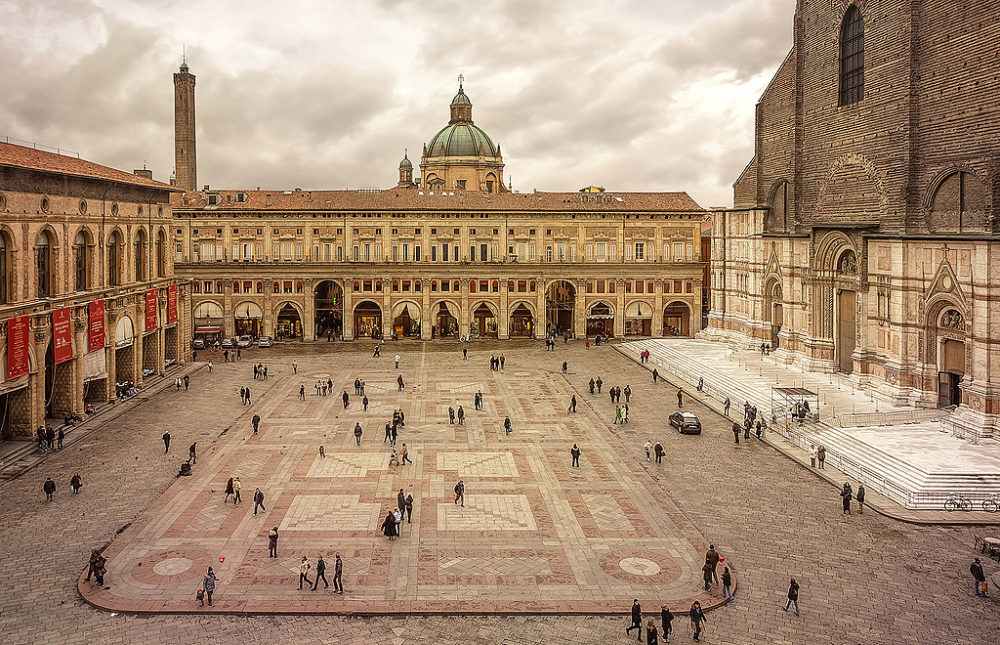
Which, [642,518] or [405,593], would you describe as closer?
[405,593]

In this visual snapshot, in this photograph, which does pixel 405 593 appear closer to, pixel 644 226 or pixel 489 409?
pixel 489 409

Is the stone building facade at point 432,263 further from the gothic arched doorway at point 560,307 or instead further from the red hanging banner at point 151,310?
the red hanging banner at point 151,310

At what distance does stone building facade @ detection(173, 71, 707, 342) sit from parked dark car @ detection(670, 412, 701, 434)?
39207 mm

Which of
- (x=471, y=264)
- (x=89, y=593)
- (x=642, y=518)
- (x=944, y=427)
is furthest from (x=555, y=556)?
(x=471, y=264)

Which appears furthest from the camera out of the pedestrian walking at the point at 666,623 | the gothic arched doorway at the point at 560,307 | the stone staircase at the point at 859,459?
the gothic arched doorway at the point at 560,307

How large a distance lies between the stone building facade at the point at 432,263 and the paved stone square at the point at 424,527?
3611 cm

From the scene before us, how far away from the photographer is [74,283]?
46.8 meters

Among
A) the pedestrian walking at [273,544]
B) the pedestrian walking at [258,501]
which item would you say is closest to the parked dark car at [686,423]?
the pedestrian walking at [258,501]

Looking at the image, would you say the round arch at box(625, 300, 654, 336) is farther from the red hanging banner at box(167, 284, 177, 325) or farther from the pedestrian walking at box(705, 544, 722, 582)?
the pedestrian walking at box(705, 544, 722, 582)

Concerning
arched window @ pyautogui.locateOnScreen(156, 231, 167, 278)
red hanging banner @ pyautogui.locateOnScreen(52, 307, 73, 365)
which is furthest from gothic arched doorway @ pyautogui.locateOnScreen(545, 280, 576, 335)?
red hanging banner @ pyautogui.locateOnScreen(52, 307, 73, 365)

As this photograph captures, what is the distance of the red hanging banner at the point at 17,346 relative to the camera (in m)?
39.0

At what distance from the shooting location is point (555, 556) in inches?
1068

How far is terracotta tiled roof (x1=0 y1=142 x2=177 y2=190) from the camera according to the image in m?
40.8

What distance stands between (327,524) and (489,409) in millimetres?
21128
